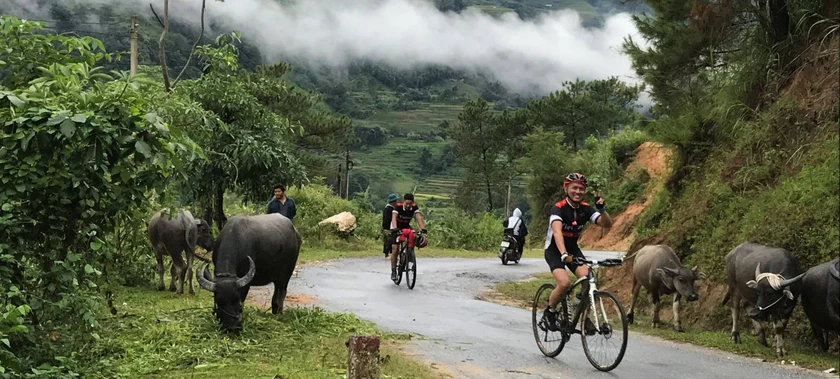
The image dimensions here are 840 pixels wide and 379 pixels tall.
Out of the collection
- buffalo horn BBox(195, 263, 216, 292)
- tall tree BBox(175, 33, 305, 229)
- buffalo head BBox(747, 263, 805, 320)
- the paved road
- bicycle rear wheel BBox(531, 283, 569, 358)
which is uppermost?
tall tree BBox(175, 33, 305, 229)

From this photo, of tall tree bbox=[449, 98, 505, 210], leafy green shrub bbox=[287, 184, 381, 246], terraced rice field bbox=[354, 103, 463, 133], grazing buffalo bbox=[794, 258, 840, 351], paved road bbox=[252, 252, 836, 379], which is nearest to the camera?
paved road bbox=[252, 252, 836, 379]

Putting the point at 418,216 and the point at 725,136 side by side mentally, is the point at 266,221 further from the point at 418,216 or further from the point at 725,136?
the point at 725,136

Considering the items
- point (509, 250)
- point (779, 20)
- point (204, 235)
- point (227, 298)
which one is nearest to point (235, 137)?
point (204, 235)

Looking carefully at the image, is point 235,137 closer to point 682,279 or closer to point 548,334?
point 682,279

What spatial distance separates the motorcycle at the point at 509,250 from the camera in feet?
83.5

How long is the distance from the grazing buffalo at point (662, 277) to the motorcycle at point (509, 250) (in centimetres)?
1108

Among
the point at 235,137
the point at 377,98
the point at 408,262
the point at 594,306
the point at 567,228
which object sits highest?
the point at 377,98

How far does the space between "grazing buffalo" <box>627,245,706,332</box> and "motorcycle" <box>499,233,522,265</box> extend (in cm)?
1108

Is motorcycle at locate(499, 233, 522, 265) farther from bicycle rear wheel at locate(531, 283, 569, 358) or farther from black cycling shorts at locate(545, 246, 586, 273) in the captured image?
A: black cycling shorts at locate(545, 246, 586, 273)

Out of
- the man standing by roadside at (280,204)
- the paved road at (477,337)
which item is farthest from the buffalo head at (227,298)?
the man standing by roadside at (280,204)

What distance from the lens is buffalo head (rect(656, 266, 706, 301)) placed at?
39.9 ft

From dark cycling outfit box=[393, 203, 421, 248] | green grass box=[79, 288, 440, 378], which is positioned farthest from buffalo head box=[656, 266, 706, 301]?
dark cycling outfit box=[393, 203, 421, 248]

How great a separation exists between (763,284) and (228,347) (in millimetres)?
6709

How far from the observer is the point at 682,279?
12.2 m
